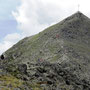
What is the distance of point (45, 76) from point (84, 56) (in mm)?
88687

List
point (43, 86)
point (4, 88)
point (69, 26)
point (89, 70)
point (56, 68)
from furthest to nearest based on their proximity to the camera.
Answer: point (69, 26) → point (89, 70) → point (56, 68) → point (43, 86) → point (4, 88)

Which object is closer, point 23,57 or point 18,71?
point 18,71

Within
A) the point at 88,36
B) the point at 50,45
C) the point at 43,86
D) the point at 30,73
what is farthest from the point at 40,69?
the point at 88,36

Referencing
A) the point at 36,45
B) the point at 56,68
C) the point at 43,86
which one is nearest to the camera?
the point at 43,86

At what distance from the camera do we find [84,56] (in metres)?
117

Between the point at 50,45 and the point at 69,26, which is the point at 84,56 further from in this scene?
the point at 69,26

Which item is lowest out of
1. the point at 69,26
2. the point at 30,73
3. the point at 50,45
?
the point at 30,73

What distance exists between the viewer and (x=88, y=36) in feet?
482

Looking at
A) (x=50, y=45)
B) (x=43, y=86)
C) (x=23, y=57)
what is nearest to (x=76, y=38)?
(x=50, y=45)

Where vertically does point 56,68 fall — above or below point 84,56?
below

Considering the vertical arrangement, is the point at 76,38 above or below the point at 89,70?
above

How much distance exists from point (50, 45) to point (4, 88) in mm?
108955

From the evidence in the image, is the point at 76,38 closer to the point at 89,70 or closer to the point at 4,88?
the point at 89,70

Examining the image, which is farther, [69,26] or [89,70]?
[69,26]
